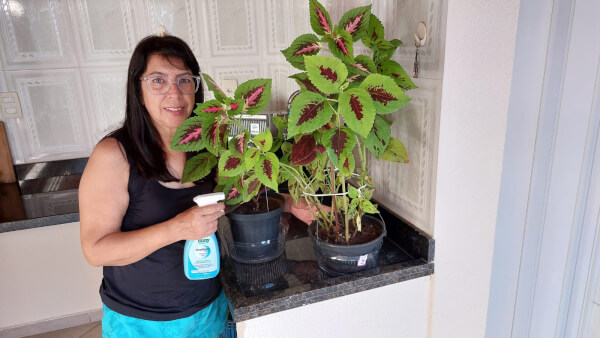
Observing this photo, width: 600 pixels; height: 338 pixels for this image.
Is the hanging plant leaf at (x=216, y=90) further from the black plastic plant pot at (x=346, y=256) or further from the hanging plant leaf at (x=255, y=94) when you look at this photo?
the black plastic plant pot at (x=346, y=256)

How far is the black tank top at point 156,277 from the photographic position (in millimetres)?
1068

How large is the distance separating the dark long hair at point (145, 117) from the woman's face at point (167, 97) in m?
0.01

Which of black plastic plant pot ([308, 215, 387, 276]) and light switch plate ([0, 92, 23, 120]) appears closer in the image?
black plastic plant pot ([308, 215, 387, 276])

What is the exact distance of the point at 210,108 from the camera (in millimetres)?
809

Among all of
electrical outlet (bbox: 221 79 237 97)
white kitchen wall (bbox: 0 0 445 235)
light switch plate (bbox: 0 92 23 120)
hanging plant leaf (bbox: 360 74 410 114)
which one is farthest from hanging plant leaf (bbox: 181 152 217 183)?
light switch plate (bbox: 0 92 23 120)

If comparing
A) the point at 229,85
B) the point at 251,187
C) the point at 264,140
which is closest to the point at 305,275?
the point at 251,187

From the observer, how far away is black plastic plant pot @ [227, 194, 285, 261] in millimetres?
983

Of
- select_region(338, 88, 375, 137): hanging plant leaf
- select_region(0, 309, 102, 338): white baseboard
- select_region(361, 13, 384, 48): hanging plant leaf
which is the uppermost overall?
select_region(361, 13, 384, 48): hanging plant leaf

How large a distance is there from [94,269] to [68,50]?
3.48 feet

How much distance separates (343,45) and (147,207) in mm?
647

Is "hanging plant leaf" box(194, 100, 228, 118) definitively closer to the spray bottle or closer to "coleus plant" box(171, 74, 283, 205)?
"coleus plant" box(171, 74, 283, 205)

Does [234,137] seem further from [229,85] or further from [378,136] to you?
[229,85]

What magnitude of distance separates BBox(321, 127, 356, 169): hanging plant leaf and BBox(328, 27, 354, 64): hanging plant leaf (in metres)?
0.14

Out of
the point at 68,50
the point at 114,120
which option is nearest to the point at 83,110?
the point at 114,120
